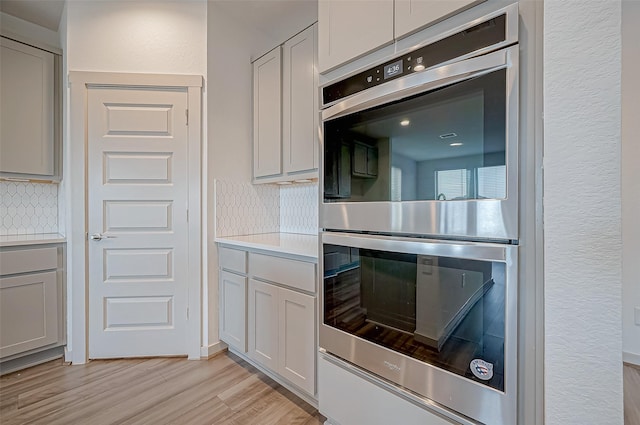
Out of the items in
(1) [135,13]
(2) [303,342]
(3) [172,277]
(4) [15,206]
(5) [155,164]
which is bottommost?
(2) [303,342]

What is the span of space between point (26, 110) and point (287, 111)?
78.3 inches

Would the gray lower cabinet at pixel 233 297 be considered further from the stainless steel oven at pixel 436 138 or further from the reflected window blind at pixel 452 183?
the reflected window blind at pixel 452 183

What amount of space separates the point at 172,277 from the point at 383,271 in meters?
1.77

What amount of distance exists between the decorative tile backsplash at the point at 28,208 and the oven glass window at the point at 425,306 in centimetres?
267

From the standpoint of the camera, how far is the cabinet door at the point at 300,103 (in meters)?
2.06

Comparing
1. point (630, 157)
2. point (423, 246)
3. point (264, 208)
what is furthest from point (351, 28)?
point (264, 208)

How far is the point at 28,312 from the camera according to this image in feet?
7.17

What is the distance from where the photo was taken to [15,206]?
8.22 feet

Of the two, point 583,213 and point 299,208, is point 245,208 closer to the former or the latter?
point 299,208

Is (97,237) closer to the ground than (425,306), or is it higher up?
higher up

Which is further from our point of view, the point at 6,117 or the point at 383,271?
the point at 6,117

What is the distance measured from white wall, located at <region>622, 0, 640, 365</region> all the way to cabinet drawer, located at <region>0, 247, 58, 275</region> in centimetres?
306

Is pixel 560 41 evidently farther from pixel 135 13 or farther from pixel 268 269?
pixel 135 13

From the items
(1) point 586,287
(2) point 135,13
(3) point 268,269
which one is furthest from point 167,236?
(1) point 586,287
